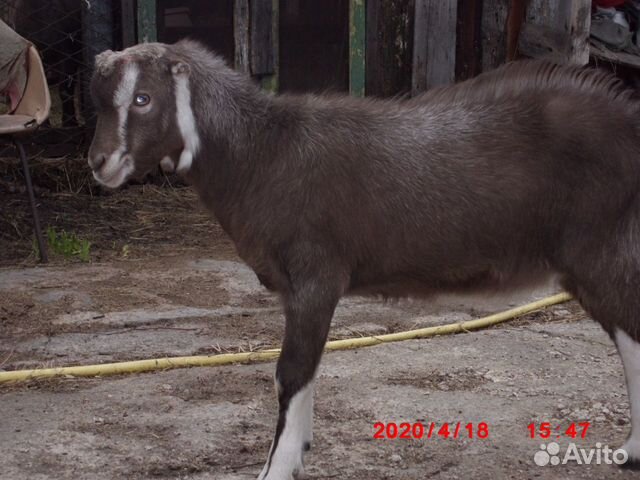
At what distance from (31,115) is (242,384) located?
2.94m

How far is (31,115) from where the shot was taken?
6.66 m

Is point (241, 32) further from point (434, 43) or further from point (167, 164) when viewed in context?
point (167, 164)

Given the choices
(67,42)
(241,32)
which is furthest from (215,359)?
(67,42)

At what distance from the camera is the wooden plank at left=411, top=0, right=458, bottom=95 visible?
707 centimetres

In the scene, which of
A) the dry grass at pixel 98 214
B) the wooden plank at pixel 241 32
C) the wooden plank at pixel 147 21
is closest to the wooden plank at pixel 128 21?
the wooden plank at pixel 147 21

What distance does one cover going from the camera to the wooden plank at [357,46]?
755cm

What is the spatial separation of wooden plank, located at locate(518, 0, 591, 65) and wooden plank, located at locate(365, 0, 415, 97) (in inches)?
A: 35.5

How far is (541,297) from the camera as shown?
18.9 ft

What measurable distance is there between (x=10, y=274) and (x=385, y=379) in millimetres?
2570

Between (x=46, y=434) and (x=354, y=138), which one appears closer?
(x=354, y=138)

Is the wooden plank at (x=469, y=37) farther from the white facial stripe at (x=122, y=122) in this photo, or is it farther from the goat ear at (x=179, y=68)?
the white facial stripe at (x=122, y=122)

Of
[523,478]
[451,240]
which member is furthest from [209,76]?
[523,478]

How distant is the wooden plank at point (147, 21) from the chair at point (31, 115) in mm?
1136

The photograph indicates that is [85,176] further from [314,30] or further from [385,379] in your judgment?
[385,379]
